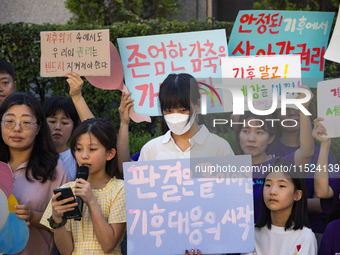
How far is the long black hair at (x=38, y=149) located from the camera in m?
2.71

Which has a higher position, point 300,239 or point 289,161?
point 289,161

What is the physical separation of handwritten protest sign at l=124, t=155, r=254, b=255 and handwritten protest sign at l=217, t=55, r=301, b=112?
84cm

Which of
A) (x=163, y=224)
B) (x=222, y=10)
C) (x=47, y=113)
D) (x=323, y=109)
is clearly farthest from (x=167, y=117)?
(x=222, y=10)

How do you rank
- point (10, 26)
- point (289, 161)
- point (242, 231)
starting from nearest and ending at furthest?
point (242, 231) < point (289, 161) < point (10, 26)

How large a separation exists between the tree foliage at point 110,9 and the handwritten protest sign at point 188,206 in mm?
4664

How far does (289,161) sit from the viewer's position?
9.45 ft

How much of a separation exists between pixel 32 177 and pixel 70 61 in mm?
990

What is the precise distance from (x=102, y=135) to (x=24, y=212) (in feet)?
2.29

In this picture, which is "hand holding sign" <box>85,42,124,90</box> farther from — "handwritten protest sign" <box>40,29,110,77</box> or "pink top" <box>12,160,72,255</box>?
"pink top" <box>12,160,72,255</box>

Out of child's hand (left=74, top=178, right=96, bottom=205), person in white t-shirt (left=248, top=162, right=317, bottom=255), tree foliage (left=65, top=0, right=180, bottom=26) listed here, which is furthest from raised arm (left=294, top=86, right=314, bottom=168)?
tree foliage (left=65, top=0, right=180, bottom=26)

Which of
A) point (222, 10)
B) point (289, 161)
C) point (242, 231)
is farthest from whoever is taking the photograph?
point (222, 10)

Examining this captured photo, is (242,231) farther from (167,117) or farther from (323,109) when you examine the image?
(323,109)

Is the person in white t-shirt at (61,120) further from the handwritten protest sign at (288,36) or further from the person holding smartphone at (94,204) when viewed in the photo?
the handwritten protest sign at (288,36)

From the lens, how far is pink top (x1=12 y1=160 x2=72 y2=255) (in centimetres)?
262
